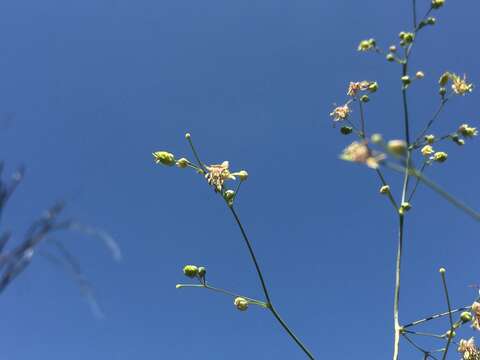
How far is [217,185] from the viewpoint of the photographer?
360 cm

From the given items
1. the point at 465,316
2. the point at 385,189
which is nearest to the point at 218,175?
the point at 385,189

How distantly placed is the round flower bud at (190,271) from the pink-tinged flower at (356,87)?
1705 mm

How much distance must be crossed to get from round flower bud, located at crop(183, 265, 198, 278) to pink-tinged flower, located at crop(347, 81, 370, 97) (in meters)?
1.70

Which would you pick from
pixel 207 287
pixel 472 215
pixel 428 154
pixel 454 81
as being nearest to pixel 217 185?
pixel 207 287

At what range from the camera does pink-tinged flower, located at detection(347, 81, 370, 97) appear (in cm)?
412

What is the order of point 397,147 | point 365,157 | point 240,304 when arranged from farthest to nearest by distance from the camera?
1. point 240,304
2. point 365,157
3. point 397,147

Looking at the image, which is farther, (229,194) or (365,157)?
(229,194)

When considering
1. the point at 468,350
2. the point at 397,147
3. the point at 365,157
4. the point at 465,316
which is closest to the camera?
the point at 397,147

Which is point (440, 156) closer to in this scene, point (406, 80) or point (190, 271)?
point (406, 80)

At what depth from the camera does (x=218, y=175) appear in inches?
144

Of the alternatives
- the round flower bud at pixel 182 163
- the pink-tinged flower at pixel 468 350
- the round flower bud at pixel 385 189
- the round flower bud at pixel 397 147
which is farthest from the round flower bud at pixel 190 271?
the round flower bud at pixel 397 147

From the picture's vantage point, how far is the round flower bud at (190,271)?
3.53 m

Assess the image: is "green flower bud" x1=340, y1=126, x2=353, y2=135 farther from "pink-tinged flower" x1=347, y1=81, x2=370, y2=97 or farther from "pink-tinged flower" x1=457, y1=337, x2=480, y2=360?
"pink-tinged flower" x1=457, y1=337, x2=480, y2=360

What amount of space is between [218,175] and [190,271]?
624 mm
